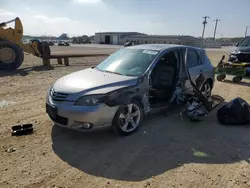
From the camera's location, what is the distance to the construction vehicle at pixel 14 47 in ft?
36.4

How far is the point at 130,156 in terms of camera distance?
11.4 ft

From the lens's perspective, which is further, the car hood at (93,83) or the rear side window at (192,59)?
the rear side window at (192,59)

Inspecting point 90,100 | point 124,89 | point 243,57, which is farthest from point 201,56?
point 243,57

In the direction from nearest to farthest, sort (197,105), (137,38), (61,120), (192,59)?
(61,120), (197,105), (192,59), (137,38)

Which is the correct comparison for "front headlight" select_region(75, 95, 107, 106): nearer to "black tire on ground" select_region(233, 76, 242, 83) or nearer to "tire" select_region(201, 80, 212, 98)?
"tire" select_region(201, 80, 212, 98)

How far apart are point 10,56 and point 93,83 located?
909 cm

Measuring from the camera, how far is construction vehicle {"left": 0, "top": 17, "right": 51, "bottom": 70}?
11.1 meters

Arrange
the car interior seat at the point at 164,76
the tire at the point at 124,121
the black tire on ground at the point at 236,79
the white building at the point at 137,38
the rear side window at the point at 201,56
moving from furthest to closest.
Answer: the white building at the point at 137,38 < the black tire on ground at the point at 236,79 < the rear side window at the point at 201,56 < the car interior seat at the point at 164,76 < the tire at the point at 124,121

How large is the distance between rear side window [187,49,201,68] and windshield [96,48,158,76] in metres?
1.26

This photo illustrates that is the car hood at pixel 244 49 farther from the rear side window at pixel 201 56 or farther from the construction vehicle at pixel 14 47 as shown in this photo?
the construction vehicle at pixel 14 47

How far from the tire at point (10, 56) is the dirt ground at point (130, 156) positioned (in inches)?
278

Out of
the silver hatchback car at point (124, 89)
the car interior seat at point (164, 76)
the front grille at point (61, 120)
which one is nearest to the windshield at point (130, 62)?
the silver hatchback car at point (124, 89)

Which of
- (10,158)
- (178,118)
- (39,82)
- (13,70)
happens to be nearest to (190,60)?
(178,118)

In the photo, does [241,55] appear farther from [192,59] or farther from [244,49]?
[192,59]
